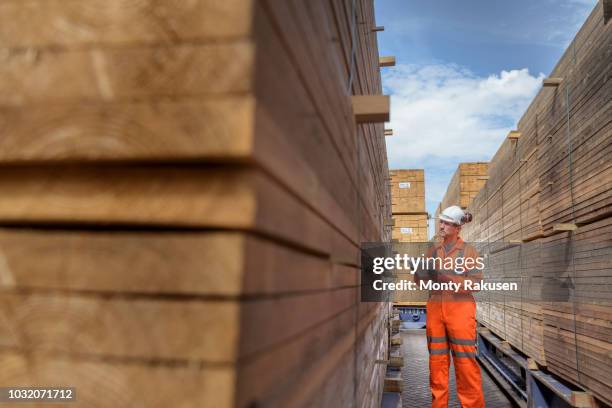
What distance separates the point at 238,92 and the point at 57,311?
54cm

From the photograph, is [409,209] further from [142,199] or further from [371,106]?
[142,199]

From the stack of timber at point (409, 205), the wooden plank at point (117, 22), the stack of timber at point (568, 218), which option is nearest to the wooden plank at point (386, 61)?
the stack of timber at point (568, 218)

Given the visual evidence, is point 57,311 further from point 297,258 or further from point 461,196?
point 461,196

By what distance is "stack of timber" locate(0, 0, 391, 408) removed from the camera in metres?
0.82

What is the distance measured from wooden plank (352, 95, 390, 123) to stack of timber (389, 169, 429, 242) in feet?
42.9

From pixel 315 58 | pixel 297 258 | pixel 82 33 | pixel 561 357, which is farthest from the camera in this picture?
pixel 561 357

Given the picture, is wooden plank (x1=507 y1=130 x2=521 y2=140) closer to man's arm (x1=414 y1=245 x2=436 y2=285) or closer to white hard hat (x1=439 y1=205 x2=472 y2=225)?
white hard hat (x1=439 y1=205 x2=472 y2=225)

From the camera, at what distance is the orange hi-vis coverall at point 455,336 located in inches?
199

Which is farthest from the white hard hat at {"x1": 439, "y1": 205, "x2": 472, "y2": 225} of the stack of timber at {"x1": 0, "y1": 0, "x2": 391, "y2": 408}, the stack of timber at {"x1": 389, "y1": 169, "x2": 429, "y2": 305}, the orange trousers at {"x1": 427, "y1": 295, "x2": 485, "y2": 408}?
the stack of timber at {"x1": 389, "y1": 169, "x2": 429, "y2": 305}

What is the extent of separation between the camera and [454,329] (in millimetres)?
5148

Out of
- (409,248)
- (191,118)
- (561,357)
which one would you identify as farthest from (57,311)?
(409,248)

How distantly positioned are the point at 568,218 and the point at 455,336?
1833 millimetres

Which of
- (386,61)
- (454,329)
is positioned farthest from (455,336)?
(386,61)

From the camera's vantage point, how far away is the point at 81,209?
890 millimetres
